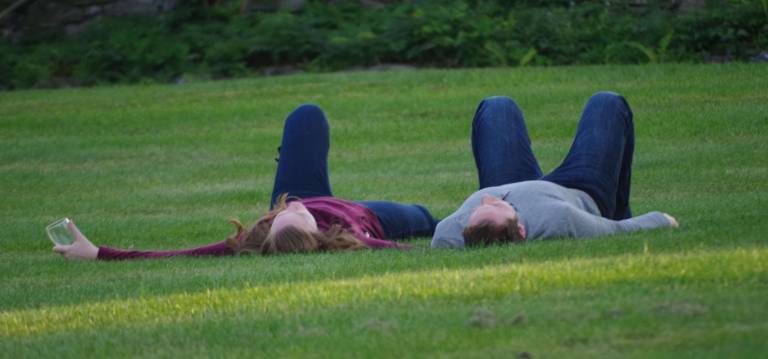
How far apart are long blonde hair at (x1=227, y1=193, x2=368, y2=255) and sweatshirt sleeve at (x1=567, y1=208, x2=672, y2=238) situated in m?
1.38

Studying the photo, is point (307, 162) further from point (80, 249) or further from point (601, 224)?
point (601, 224)

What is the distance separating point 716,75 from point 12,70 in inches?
506

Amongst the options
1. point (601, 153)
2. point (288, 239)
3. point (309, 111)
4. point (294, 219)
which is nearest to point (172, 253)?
point (288, 239)

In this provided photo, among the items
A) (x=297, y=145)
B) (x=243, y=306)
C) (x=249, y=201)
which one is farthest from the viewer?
(x=249, y=201)

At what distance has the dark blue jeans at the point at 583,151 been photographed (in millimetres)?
8648

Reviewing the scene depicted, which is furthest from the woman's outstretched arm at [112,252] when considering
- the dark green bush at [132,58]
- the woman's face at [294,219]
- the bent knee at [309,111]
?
the dark green bush at [132,58]

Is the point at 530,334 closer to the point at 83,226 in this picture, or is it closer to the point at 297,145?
the point at 297,145

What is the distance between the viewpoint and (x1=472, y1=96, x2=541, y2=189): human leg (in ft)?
30.0

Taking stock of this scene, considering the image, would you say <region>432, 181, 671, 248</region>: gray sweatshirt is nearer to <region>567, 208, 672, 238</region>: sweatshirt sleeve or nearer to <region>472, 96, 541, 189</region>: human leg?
<region>567, 208, 672, 238</region>: sweatshirt sleeve

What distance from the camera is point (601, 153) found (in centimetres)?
866

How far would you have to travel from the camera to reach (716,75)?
61.6ft

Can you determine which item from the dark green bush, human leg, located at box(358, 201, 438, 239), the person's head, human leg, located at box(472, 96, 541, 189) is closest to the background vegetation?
the dark green bush

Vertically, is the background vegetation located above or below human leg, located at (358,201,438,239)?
below

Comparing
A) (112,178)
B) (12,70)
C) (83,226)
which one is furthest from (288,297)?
(12,70)
